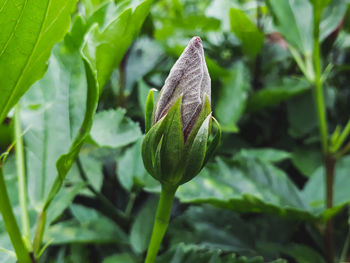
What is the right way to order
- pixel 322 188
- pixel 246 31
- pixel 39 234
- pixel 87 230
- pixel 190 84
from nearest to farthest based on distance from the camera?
pixel 190 84 < pixel 39 234 < pixel 87 230 < pixel 322 188 < pixel 246 31

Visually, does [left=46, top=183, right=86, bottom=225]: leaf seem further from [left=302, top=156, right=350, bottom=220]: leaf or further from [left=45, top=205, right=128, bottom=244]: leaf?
[left=302, top=156, right=350, bottom=220]: leaf

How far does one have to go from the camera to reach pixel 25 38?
0.33 metres

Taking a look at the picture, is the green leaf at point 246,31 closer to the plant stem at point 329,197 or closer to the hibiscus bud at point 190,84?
the plant stem at point 329,197

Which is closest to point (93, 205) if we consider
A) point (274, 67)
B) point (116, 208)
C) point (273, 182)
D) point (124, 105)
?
point (116, 208)

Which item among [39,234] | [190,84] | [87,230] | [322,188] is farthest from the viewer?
[322,188]

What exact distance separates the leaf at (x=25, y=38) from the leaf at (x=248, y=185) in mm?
256

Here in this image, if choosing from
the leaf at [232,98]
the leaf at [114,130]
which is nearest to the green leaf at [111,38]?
the leaf at [114,130]

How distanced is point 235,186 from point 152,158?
31 cm

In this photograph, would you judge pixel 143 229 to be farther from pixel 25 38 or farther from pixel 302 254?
pixel 25 38

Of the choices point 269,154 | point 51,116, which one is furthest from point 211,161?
point 51,116

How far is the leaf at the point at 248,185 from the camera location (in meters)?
0.54

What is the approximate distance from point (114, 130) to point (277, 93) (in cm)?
36

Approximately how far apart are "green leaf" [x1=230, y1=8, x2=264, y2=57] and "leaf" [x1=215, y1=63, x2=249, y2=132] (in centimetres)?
5

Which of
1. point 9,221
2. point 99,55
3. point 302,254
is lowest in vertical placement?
point 302,254
